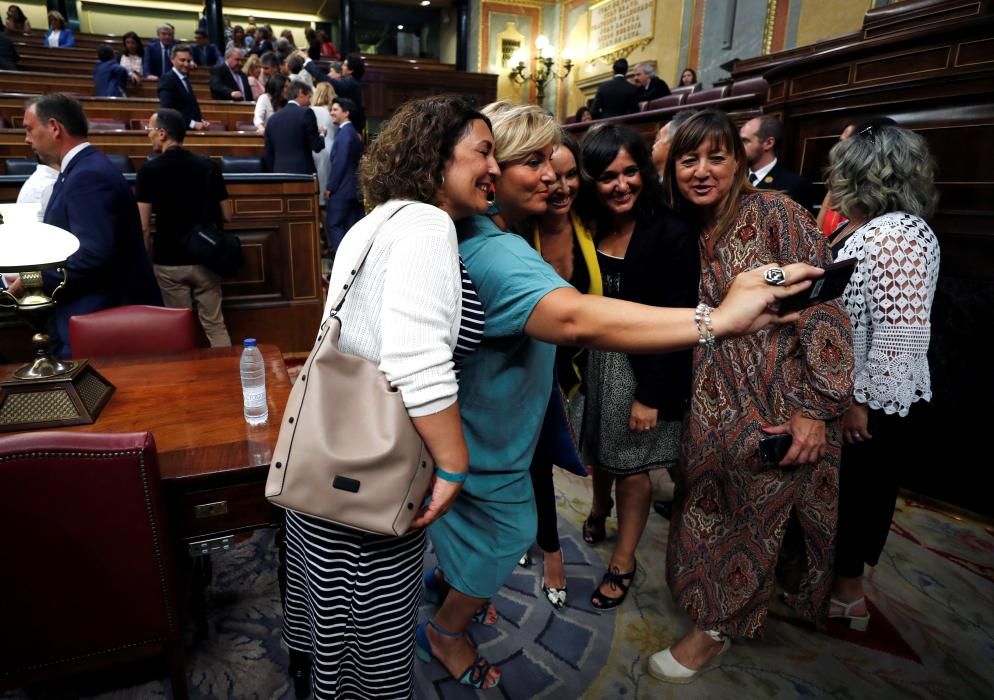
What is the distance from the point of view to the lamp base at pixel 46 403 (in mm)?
1389

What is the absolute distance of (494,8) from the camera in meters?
12.3

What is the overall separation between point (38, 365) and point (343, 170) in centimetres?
349

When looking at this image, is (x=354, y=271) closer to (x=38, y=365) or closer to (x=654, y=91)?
(x=38, y=365)

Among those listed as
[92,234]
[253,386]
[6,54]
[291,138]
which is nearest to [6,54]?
[6,54]

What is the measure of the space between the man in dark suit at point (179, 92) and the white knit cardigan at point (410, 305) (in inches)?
Answer: 200

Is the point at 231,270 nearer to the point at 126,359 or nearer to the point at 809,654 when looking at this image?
the point at 126,359

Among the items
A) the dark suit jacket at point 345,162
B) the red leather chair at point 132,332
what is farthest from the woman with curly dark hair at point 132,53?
the red leather chair at point 132,332

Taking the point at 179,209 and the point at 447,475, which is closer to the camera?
the point at 447,475

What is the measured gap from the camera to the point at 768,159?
3.02 metres

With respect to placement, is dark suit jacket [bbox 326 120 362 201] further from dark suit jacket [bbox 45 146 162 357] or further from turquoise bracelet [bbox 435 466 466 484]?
turquoise bracelet [bbox 435 466 466 484]

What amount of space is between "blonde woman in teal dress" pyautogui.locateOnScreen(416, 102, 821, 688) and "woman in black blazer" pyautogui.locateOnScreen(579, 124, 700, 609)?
0.29m

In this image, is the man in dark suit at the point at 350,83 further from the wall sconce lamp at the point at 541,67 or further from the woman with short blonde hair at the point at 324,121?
the wall sconce lamp at the point at 541,67

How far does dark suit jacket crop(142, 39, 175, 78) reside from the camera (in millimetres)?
8070

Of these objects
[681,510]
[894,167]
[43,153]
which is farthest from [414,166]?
[43,153]
